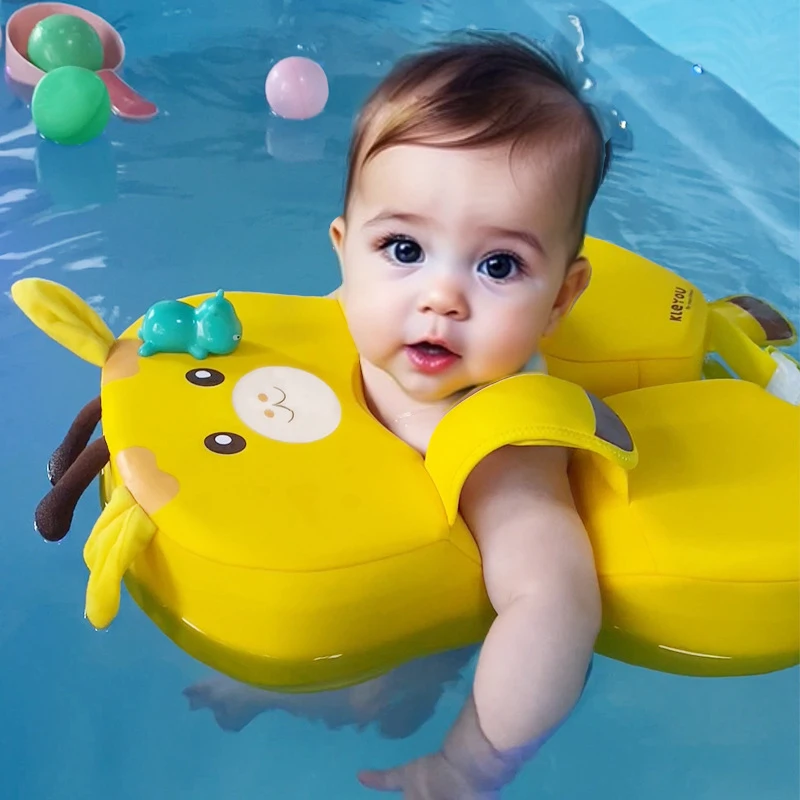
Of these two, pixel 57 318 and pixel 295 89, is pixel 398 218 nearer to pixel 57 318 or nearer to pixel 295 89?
pixel 57 318

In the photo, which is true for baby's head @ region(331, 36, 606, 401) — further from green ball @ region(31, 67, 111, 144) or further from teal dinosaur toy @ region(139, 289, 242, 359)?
green ball @ region(31, 67, 111, 144)

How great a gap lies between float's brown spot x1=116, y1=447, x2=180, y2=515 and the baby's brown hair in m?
0.30

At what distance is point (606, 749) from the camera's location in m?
0.95

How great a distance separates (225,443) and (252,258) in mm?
731

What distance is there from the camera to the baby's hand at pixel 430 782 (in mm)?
849

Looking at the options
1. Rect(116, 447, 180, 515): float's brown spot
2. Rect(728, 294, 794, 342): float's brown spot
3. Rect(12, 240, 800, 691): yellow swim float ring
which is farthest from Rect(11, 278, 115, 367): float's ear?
Rect(728, 294, 794, 342): float's brown spot

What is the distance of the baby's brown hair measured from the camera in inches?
32.8

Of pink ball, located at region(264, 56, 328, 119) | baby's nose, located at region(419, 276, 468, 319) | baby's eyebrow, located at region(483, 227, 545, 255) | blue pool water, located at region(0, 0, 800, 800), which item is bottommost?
blue pool water, located at region(0, 0, 800, 800)

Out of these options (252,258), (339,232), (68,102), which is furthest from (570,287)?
(68,102)

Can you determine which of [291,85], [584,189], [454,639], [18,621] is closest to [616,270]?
[584,189]

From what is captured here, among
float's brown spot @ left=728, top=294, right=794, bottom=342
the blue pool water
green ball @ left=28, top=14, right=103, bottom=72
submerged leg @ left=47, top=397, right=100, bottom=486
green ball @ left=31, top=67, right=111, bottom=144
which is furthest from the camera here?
green ball @ left=28, top=14, right=103, bottom=72

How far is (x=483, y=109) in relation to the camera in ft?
2.74

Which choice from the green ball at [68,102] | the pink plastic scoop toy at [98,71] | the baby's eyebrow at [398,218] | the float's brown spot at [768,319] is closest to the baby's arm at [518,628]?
the baby's eyebrow at [398,218]

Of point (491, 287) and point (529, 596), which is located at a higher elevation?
point (491, 287)
